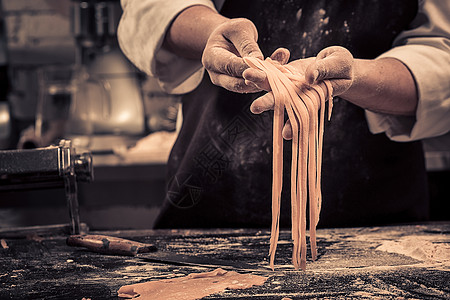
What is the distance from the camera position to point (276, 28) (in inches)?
61.3

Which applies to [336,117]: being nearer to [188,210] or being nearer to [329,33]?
[329,33]

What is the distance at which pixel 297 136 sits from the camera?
108cm

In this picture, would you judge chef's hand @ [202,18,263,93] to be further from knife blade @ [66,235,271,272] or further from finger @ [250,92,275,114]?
knife blade @ [66,235,271,272]

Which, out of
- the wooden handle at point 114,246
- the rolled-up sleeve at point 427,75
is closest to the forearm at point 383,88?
the rolled-up sleeve at point 427,75

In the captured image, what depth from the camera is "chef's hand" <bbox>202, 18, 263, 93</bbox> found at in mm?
1075

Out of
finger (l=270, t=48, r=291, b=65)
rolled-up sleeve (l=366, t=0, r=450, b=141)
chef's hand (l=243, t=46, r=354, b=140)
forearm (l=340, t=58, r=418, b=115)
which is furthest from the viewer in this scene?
rolled-up sleeve (l=366, t=0, r=450, b=141)

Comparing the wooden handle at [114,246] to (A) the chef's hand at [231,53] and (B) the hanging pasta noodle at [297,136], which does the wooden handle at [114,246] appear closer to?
(B) the hanging pasta noodle at [297,136]

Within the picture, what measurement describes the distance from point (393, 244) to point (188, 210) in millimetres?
613

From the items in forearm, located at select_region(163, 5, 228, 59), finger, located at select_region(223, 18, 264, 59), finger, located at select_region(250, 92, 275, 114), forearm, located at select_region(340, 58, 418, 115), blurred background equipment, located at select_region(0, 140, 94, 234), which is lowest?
blurred background equipment, located at select_region(0, 140, 94, 234)

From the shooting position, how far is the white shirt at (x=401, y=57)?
57.5 inches

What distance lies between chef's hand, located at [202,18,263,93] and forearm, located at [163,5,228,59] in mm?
167

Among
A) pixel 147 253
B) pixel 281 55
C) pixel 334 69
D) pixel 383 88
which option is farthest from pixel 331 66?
pixel 147 253

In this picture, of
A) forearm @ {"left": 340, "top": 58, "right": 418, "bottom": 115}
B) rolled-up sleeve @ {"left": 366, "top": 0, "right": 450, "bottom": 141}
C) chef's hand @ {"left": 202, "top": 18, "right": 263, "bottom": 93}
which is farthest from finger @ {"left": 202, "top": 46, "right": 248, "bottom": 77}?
rolled-up sleeve @ {"left": 366, "top": 0, "right": 450, "bottom": 141}

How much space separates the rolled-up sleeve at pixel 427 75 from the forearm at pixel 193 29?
517mm
